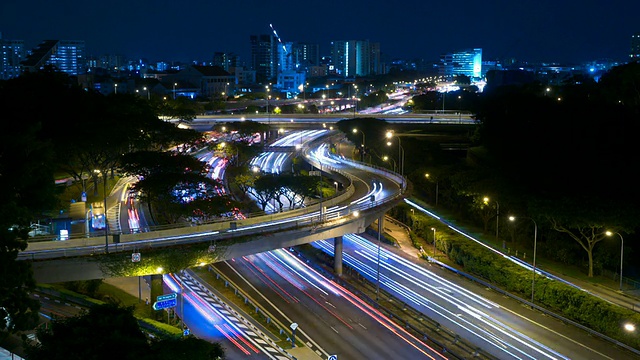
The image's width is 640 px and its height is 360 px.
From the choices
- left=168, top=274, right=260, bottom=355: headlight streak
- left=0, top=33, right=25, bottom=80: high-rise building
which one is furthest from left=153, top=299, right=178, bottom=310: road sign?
left=0, top=33, right=25, bottom=80: high-rise building

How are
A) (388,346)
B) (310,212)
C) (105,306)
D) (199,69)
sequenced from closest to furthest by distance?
(105,306) → (388,346) → (310,212) → (199,69)

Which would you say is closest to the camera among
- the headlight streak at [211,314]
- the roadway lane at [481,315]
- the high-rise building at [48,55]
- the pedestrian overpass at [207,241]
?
the headlight streak at [211,314]

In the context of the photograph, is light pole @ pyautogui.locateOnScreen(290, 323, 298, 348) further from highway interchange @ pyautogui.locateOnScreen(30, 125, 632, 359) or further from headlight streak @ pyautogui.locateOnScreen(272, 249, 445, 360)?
headlight streak @ pyautogui.locateOnScreen(272, 249, 445, 360)

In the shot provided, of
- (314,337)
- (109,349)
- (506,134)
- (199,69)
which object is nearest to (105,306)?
(109,349)

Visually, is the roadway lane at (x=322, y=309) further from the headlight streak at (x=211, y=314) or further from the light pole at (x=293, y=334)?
the headlight streak at (x=211, y=314)

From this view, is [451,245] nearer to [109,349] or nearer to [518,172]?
[518,172]

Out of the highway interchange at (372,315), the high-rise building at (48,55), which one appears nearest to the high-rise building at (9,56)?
the high-rise building at (48,55)
